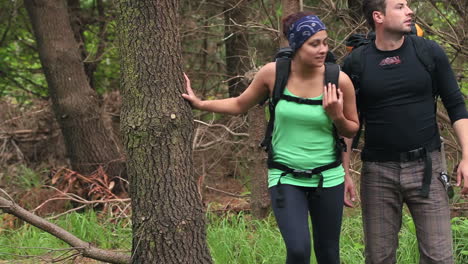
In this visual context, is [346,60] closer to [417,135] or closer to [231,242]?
[417,135]

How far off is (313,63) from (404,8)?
2.09 feet

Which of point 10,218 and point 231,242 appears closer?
point 231,242

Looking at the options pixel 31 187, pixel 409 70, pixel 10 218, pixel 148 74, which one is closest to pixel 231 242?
pixel 148 74

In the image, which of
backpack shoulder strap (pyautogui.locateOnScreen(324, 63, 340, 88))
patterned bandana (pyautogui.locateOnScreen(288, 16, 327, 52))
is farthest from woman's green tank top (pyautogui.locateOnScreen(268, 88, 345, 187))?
patterned bandana (pyautogui.locateOnScreen(288, 16, 327, 52))

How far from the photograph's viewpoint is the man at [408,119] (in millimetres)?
3168

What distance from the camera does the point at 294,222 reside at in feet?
10.2

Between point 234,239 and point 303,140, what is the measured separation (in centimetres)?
201

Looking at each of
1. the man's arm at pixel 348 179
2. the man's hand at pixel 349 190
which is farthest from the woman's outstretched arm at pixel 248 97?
the man's hand at pixel 349 190

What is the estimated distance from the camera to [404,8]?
322 centimetres

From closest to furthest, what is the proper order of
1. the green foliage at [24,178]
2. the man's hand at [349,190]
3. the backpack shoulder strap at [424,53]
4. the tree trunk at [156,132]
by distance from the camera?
the backpack shoulder strap at [424,53] → the tree trunk at [156,132] → the man's hand at [349,190] → the green foliage at [24,178]

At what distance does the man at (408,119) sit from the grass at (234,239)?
118 centimetres

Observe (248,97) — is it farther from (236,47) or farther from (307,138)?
(236,47)

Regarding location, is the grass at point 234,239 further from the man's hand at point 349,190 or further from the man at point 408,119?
the man at point 408,119

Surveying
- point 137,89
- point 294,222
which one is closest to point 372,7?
point 294,222
